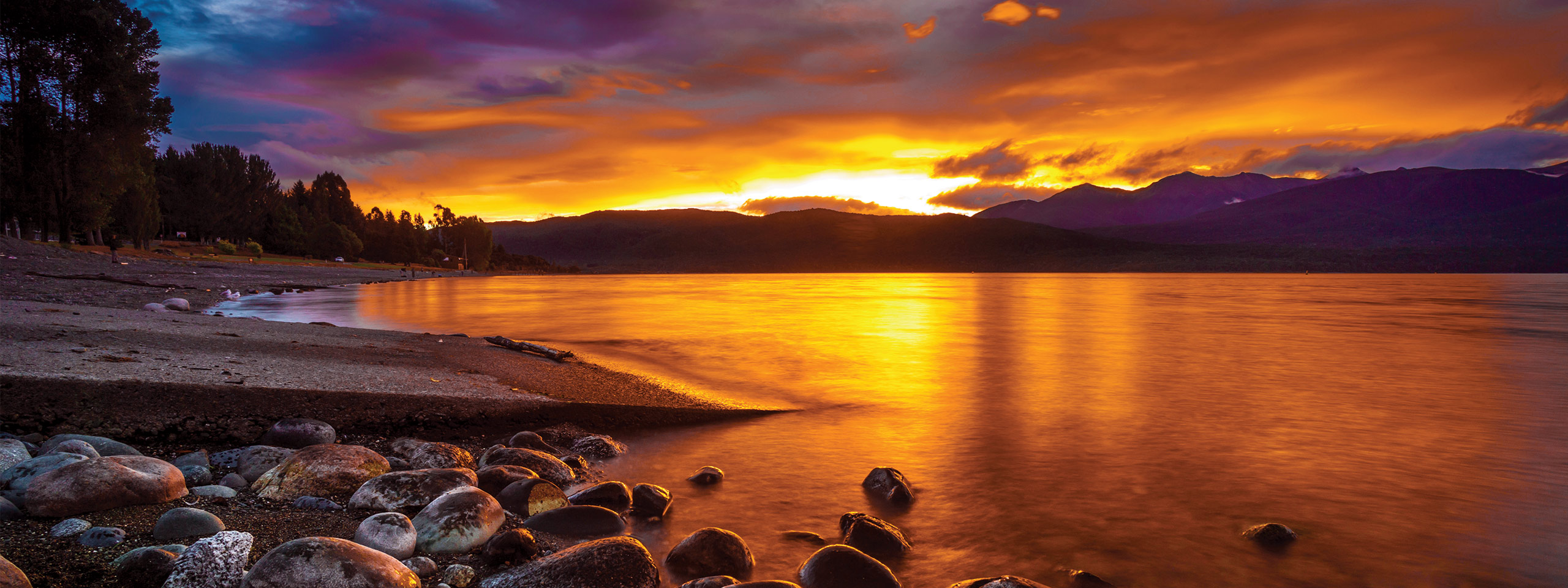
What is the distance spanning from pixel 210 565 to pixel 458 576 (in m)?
1.02

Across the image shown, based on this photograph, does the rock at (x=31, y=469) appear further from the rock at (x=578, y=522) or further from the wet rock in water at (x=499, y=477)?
the rock at (x=578, y=522)

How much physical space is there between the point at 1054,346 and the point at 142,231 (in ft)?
228

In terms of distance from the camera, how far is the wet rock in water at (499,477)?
192 inches

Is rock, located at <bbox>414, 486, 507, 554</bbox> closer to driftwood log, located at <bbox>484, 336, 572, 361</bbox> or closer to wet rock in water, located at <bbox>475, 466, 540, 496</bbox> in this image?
wet rock in water, located at <bbox>475, 466, 540, 496</bbox>

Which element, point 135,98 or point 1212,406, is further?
point 135,98

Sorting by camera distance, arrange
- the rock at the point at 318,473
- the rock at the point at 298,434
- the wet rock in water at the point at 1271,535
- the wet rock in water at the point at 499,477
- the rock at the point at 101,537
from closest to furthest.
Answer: the rock at the point at 101,537
the rock at the point at 318,473
the wet rock in water at the point at 1271,535
the wet rock in water at the point at 499,477
the rock at the point at 298,434

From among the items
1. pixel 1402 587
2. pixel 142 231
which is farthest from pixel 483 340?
pixel 142 231

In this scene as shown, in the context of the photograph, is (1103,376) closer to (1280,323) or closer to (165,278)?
(1280,323)

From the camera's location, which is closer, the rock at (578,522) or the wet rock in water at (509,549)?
the wet rock in water at (509,549)

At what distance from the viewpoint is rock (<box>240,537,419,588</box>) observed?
3.06 meters

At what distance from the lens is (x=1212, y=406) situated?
9719mm

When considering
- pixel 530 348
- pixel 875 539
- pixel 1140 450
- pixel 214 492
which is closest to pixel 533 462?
pixel 214 492

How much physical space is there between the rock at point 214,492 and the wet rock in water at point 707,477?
3.04m

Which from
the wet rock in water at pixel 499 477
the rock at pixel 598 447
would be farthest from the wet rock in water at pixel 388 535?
the rock at pixel 598 447
